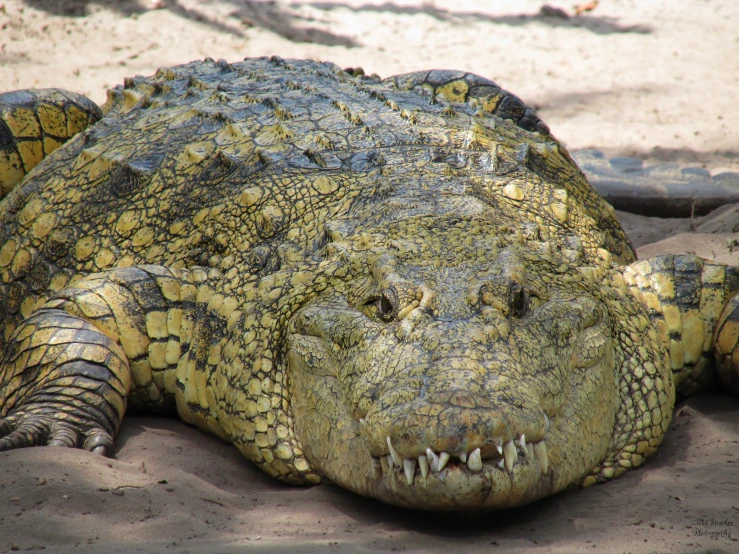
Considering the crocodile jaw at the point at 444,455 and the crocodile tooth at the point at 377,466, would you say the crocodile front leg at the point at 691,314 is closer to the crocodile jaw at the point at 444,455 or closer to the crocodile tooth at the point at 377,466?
the crocodile jaw at the point at 444,455

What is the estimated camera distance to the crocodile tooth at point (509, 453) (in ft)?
8.02

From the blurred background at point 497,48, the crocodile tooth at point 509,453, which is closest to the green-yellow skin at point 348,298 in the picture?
the crocodile tooth at point 509,453

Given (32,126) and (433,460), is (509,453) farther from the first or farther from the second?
(32,126)

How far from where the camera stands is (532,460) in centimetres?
252

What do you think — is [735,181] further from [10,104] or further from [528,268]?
[10,104]

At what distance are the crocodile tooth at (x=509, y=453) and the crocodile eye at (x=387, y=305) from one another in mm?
662

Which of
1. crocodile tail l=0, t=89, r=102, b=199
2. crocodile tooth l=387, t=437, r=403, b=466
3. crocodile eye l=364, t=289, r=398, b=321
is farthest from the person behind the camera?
crocodile tail l=0, t=89, r=102, b=199

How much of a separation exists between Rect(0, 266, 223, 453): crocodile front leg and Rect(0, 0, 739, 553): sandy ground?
0.17m

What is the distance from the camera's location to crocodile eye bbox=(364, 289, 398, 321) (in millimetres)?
2910

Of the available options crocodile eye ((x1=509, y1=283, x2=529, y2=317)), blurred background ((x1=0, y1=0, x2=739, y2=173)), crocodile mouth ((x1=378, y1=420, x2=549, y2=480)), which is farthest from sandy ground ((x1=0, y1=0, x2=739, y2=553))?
crocodile eye ((x1=509, y1=283, x2=529, y2=317))

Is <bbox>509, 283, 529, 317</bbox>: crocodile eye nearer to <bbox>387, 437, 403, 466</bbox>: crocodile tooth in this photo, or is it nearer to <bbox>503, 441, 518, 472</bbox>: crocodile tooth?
<bbox>503, 441, 518, 472</bbox>: crocodile tooth

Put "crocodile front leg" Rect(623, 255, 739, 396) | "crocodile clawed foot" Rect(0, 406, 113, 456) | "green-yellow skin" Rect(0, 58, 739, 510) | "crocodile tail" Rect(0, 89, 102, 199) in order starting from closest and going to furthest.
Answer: "green-yellow skin" Rect(0, 58, 739, 510) < "crocodile clawed foot" Rect(0, 406, 113, 456) < "crocodile front leg" Rect(623, 255, 739, 396) < "crocodile tail" Rect(0, 89, 102, 199)

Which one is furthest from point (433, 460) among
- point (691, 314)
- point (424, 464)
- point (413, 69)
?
point (413, 69)

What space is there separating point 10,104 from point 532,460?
14.9ft
